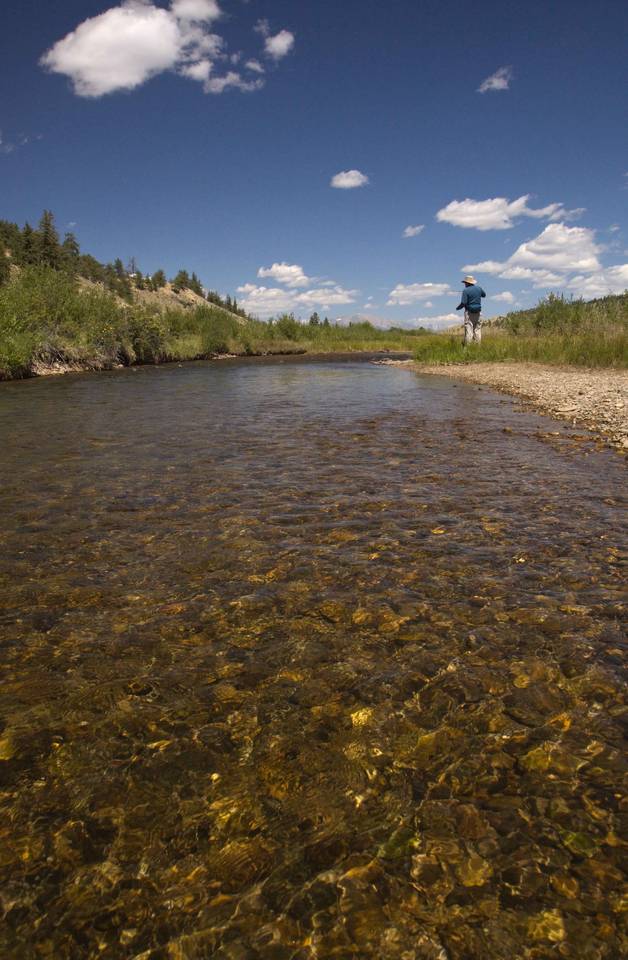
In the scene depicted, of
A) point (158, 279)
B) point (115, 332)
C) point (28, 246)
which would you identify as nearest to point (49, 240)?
point (28, 246)

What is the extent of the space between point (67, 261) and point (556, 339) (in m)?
94.6

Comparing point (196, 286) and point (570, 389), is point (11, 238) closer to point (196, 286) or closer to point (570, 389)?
point (196, 286)

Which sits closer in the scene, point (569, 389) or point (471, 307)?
point (569, 389)

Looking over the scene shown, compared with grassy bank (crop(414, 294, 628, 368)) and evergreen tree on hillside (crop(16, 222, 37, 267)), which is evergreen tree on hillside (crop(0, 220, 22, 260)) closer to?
evergreen tree on hillside (crop(16, 222, 37, 267))

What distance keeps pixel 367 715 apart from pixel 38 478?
6.44 metres

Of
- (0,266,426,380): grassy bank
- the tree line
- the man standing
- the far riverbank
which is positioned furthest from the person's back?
the tree line

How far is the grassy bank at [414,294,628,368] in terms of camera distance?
68.3 ft

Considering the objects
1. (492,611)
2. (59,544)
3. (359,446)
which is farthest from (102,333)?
(492,611)

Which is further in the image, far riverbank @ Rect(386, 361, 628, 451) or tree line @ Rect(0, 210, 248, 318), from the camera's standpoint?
tree line @ Rect(0, 210, 248, 318)

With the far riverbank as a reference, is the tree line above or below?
above

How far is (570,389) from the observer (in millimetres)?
15742

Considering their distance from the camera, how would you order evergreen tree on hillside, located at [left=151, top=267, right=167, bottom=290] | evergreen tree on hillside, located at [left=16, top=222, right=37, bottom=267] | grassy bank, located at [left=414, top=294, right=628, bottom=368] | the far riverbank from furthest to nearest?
1. evergreen tree on hillside, located at [left=151, top=267, right=167, bottom=290]
2. evergreen tree on hillside, located at [left=16, top=222, right=37, bottom=267]
3. grassy bank, located at [left=414, top=294, right=628, bottom=368]
4. the far riverbank

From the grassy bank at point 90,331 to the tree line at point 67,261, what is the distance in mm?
33212

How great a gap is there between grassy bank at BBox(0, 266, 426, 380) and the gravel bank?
62.3 ft
